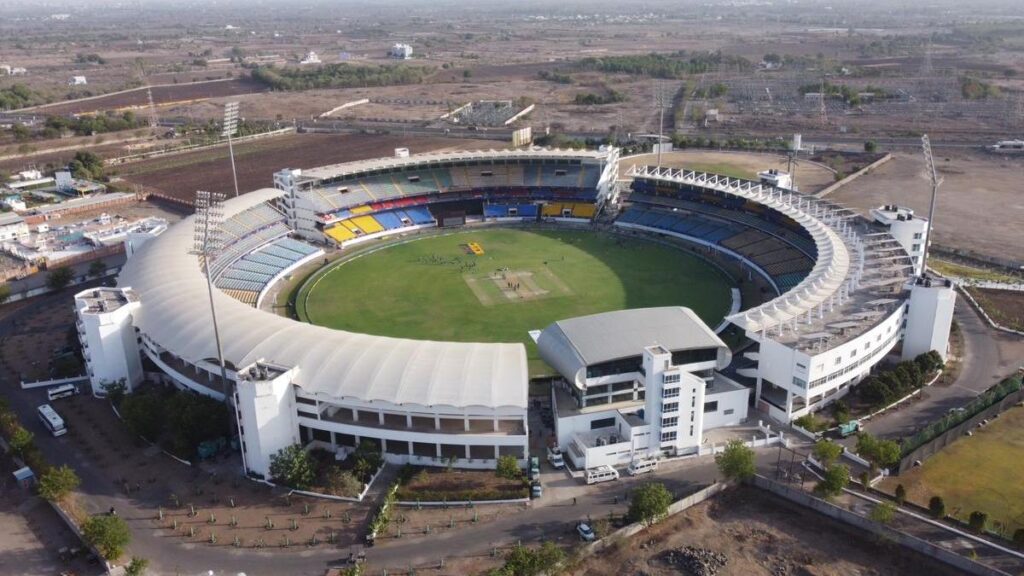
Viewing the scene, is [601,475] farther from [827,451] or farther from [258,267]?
[258,267]

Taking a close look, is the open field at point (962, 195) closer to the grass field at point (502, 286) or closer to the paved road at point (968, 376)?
the paved road at point (968, 376)

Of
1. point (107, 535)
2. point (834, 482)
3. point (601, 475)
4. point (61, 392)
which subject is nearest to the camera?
point (107, 535)

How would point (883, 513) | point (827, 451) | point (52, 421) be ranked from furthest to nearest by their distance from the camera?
point (52, 421), point (827, 451), point (883, 513)

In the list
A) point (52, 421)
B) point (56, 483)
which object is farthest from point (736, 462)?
point (52, 421)

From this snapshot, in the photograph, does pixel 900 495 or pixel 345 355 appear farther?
pixel 345 355

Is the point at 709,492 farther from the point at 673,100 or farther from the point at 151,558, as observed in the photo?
the point at 673,100

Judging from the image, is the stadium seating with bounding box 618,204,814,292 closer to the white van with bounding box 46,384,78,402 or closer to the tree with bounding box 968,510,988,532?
the tree with bounding box 968,510,988,532

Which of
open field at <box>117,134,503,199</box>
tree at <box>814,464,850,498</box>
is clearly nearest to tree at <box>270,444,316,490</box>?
tree at <box>814,464,850,498</box>
